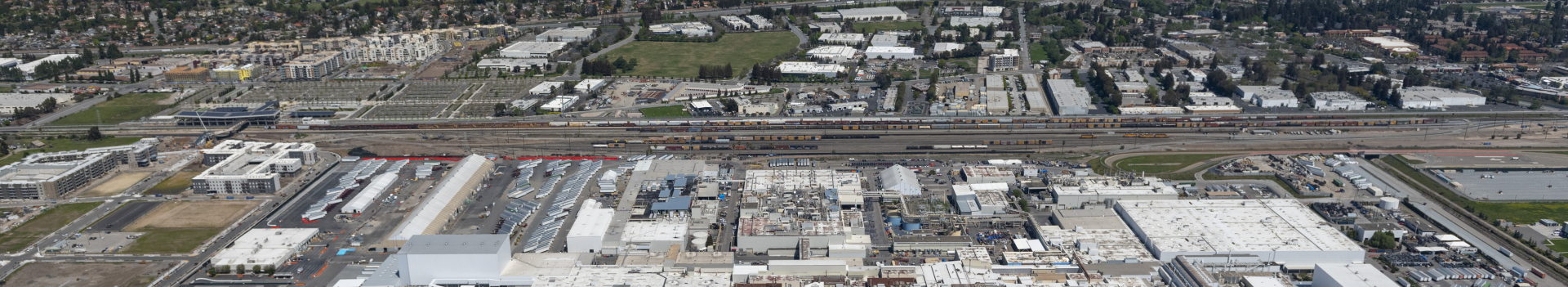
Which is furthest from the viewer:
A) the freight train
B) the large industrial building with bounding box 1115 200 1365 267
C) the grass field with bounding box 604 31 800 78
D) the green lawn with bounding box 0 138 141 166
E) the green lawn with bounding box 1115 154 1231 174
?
the grass field with bounding box 604 31 800 78

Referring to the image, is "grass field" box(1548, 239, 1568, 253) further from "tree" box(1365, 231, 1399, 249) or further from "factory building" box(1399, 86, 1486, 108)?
"factory building" box(1399, 86, 1486, 108)

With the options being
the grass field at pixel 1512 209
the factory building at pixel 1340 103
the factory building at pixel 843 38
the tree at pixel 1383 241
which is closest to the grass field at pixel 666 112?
the factory building at pixel 843 38

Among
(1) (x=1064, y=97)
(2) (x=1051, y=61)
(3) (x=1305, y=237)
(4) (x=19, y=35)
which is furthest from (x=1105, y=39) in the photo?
(4) (x=19, y=35)

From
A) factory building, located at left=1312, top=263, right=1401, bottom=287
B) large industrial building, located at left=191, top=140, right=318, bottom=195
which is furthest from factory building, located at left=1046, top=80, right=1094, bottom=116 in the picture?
large industrial building, located at left=191, top=140, right=318, bottom=195

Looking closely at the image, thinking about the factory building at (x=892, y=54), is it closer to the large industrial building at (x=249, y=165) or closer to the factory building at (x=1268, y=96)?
the factory building at (x=1268, y=96)

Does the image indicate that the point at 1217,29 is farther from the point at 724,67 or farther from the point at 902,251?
the point at 902,251

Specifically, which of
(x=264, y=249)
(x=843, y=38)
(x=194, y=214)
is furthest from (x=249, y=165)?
(x=843, y=38)

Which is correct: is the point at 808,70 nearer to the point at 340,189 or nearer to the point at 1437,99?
the point at 340,189
